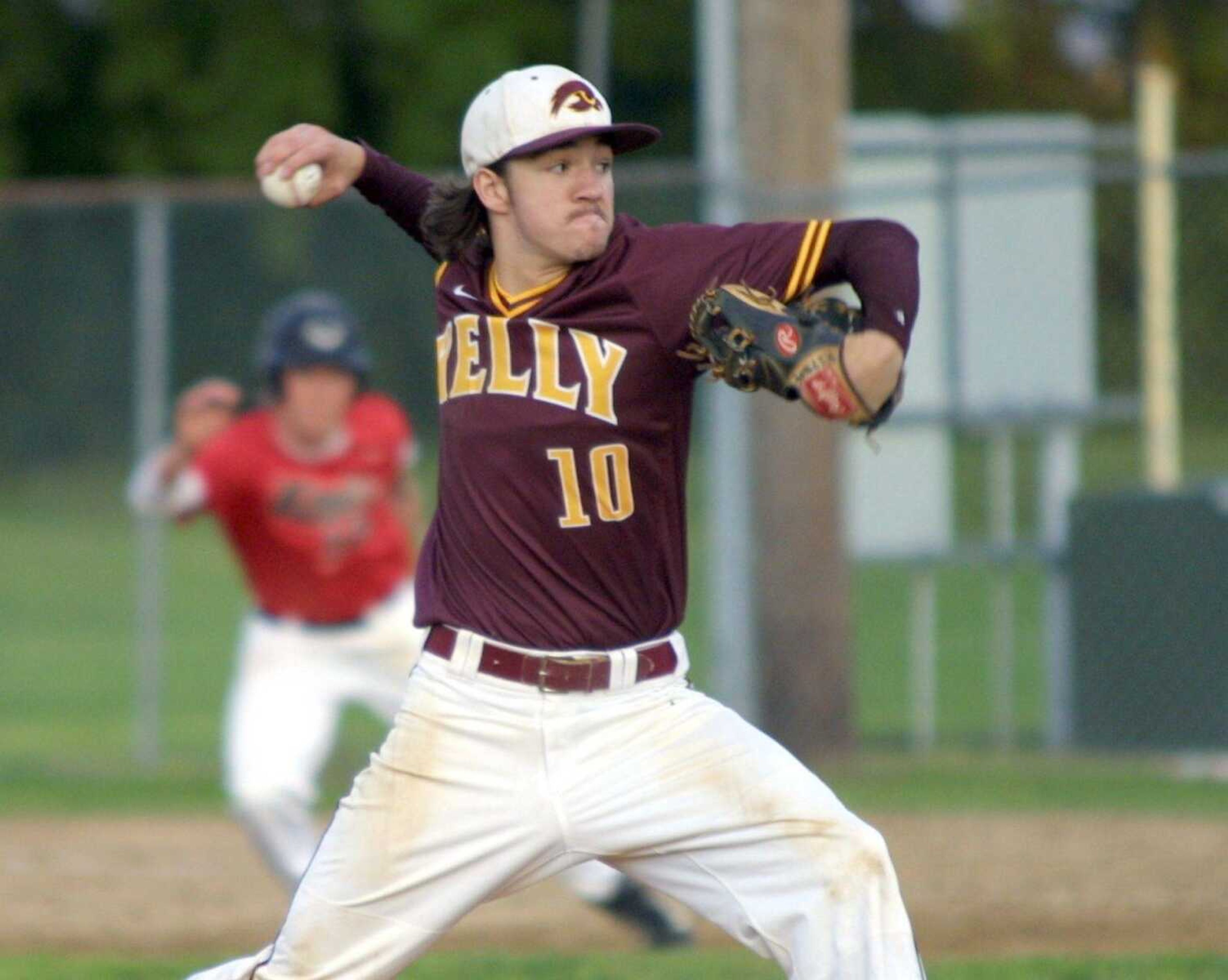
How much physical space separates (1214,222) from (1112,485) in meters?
5.71

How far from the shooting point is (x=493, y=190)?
4.51 metres

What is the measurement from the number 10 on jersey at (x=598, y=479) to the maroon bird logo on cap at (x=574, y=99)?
2.21ft

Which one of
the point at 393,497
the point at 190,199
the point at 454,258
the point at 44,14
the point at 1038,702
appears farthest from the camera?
the point at 44,14

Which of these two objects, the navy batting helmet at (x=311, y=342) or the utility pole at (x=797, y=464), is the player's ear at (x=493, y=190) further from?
the utility pole at (x=797, y=464)

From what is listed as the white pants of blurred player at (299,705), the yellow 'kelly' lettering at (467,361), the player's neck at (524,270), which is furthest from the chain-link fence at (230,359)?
the yellow 'kelly' lettering at (467,361)

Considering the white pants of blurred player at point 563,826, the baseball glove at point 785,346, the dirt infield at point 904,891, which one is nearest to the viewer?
the baseball glove at point 785,346

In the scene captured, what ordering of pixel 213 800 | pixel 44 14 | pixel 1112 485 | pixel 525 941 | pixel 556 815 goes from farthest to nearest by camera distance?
pixel 44 14 < pixel 1112 485 < pixel 213 800 < pixel 525 941 < pixel 556 815

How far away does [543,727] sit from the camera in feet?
14.0

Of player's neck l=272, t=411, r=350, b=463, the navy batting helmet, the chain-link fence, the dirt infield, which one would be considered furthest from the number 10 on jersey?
the chain-link fence

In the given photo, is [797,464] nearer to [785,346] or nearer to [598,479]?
[598,479]

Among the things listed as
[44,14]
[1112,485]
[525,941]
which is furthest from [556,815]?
[44,14]

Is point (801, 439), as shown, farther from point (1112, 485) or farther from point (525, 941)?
point (1112, 485)

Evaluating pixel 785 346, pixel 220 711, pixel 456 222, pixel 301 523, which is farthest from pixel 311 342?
pixel 220 711

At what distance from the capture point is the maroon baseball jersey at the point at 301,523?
7.61 meters
